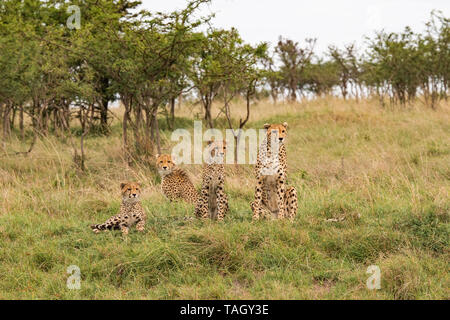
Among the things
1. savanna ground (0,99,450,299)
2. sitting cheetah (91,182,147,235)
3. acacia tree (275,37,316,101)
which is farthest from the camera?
acacia tree (275,37,316,101)

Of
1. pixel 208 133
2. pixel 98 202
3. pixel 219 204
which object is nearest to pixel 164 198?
pixel 98 202

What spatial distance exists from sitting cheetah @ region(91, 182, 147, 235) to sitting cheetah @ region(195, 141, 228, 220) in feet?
1.93

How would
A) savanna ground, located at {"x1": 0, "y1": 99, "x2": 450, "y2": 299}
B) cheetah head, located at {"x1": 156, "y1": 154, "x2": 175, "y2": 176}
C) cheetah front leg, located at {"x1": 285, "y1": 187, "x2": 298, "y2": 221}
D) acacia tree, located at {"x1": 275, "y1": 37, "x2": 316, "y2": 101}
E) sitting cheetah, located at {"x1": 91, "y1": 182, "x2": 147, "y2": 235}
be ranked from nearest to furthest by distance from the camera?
1. savanna ground, located at {"x1": 0, "y1": 99, "x2": 450, "y2": 299}
2. sitting cheetah, located at {"x1": 91, "y1": 182, "x2": 147, "y2": 235}
3. cheetah front leg, located at {"x1": 285, "y1": 187, "x2": 298, "y2": 221}
4. cheetah head, located at {"x1": 156, "y1": 154, "x2": 175, "y2": 176}
5. acacia tree, located at {"x1": 275, "y1": 37, "x2": 316, "y2": 101}

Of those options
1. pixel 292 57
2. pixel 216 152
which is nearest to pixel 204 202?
pixel 216 152

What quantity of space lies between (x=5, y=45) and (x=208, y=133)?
399 cm

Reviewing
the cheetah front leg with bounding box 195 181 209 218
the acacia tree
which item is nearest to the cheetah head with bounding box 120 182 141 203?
the cheetah front leg with bounding box 195 181 209 218

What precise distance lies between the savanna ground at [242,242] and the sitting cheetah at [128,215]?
0.37 ft

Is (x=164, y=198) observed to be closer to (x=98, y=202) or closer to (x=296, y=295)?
(x=98, y=202)

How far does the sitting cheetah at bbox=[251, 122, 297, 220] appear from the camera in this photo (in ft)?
16.2

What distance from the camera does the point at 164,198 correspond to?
21.7ft

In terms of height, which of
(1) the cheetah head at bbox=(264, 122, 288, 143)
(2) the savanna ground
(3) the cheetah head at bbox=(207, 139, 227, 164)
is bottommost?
(2) the savanna ground

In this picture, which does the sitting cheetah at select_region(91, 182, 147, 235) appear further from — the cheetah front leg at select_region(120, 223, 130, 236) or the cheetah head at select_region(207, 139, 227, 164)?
the cheetah head at select_region(207, 139, 227, 164)

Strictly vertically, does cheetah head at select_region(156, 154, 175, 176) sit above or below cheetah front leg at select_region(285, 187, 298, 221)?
above
